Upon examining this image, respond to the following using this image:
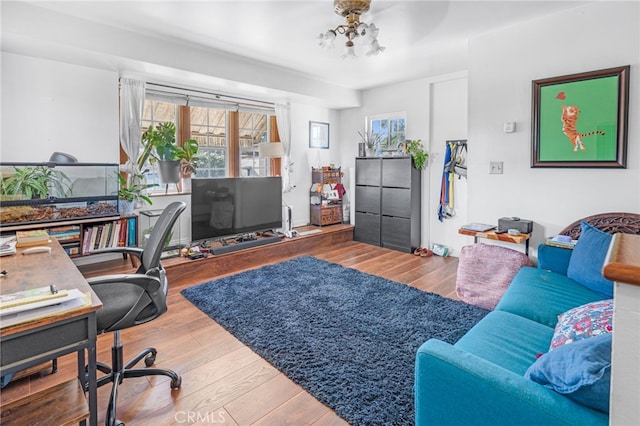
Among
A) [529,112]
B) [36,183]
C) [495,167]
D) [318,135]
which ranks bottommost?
[36,183]

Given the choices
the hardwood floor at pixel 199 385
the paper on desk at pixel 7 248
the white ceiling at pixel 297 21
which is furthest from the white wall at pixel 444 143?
the paper on desk at pixel 7 248

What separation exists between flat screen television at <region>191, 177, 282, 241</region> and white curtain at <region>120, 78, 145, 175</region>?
716 millimetres

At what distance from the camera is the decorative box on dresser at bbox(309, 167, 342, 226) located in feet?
18.4

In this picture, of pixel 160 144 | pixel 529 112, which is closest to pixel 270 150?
pixel 160 144

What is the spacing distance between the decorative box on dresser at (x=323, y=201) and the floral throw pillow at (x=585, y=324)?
420 cm

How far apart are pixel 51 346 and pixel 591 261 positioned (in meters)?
2.87

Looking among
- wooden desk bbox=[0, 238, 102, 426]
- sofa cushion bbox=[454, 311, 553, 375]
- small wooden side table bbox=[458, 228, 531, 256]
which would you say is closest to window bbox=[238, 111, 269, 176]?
small wooden side table bbox=[458, 228, 531, 256]

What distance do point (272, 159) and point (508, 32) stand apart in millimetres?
3451

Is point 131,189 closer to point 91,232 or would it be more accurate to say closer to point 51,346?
point 91,232

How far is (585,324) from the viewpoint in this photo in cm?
140

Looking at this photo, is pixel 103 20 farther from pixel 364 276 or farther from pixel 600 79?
pixel 600 79

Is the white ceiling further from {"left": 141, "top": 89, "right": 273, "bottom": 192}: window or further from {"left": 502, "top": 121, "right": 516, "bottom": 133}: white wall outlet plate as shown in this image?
{"left": 141, "top": 89, "right": 273, "bottom": 192}: window

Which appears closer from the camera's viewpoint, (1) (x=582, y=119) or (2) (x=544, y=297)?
(2) (x=544, y=297)

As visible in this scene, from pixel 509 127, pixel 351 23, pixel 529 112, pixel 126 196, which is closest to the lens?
pixel 351 23
